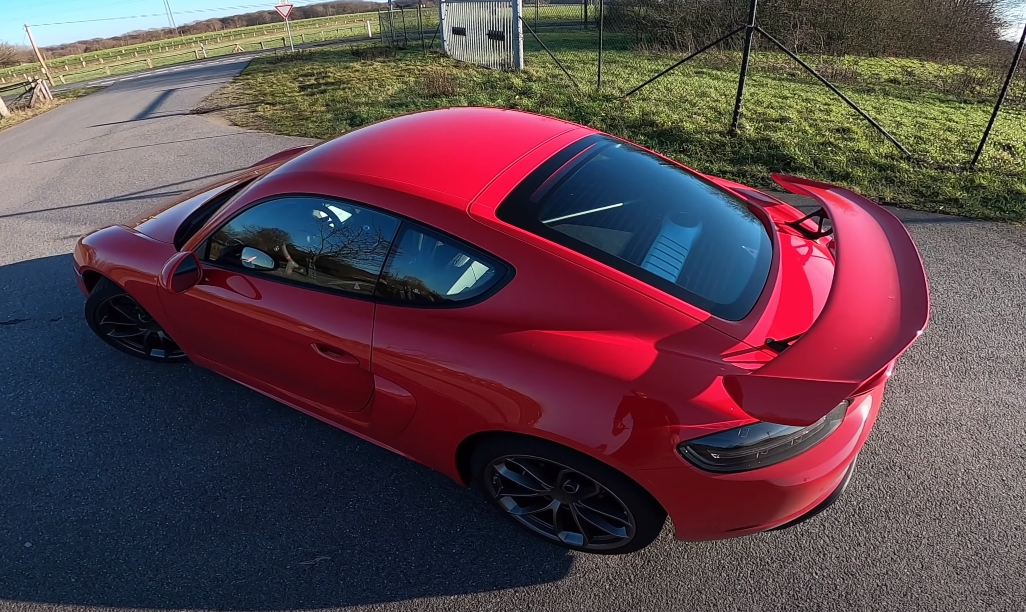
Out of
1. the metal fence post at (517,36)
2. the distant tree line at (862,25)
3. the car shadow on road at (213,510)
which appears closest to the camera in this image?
the car shadow on road at (213,510)

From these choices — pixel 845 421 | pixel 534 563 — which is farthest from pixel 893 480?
pixel 534 563

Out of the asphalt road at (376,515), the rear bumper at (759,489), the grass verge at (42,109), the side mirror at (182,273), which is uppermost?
the side mirror at (182,273)

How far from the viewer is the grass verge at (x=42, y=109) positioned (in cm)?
1490

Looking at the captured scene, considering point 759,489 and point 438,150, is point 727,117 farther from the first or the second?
point 759,489

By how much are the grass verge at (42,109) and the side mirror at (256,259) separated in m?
16.7

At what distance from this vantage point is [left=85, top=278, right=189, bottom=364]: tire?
11.3 feet

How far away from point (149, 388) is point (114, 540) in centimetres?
112

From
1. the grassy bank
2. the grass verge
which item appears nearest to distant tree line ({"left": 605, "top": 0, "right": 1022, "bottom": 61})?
the grassy bank

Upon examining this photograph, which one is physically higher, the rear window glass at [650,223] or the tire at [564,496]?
the rear window glass at [650,223]

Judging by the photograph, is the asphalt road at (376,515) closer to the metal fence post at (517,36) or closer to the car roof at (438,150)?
the car roof at (438,150)

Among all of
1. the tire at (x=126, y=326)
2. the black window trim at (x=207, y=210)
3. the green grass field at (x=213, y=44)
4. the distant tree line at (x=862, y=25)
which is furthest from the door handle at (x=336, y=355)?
the green grass field at (x=213, y=44)

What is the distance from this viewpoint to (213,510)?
2625mm

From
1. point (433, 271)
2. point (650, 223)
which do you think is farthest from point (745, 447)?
point (433, 271)

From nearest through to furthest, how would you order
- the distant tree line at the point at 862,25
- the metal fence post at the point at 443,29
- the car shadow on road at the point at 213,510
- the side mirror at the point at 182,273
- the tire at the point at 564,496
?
the tire at the point at 564,496, the car shadow on road at the point at 213,510, the side mirror at the point at 182,273, the metal fence post at the point at 443,29, the distant tree line at the point at 862,25
